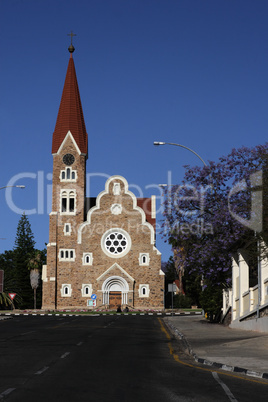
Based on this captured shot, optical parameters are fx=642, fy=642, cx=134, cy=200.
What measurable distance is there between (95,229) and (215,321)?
135ft

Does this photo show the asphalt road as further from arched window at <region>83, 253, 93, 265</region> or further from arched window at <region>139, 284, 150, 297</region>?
arched window at <region>83, 253, 93, 265</region>

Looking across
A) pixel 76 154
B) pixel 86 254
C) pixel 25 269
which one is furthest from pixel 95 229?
pixel 25 269

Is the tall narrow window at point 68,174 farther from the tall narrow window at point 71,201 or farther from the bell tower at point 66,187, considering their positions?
the tall narrow window at point 71,201

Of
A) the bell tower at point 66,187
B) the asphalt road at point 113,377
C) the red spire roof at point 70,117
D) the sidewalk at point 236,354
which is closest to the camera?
the asphalt road at point 113,377

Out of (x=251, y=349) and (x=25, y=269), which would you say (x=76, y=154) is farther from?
(x=251, y=349)

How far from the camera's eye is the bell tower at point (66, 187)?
77062mm

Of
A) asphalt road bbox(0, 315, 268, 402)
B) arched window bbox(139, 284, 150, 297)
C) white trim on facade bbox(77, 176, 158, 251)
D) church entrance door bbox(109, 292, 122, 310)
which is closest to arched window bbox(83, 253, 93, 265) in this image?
white trim on facade bbox(77, 176, 158, 251)

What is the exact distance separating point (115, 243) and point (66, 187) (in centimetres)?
926

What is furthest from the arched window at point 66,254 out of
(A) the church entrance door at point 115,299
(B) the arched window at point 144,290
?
(B) the arched window at point 144,290

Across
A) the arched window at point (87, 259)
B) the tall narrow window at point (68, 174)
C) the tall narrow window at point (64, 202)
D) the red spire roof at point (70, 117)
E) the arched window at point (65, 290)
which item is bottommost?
the arched window at point (65, 290)

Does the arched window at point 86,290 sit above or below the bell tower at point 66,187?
below

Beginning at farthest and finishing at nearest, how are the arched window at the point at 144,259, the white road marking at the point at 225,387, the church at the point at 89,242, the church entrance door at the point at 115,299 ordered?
the arched window at the point at 144,259
the church entrance door at the point at 115,299
the church at the point at 89,242
the white road marking at the point at 225,387

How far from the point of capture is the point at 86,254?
77625 millimetres

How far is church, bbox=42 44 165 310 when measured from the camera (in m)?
76.5
